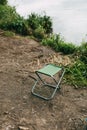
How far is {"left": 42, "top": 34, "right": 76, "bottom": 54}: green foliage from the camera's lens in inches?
339

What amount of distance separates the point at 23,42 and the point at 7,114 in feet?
10.7

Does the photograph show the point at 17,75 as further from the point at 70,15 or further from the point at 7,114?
the point at 70,15

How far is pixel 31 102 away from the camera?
638 cm

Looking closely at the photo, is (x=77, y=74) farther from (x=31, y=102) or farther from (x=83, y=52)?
(x=31, y=102)

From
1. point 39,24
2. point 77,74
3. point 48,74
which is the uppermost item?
point 39,24

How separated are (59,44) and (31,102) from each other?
9.04ft

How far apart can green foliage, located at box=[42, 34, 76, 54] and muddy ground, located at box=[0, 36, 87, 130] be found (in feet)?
1.54

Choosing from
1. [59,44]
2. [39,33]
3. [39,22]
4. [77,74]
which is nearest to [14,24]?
[39,33]

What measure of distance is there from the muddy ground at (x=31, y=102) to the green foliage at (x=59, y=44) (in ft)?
1.54

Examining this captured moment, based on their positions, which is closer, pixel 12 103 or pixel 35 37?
pixel 12 103

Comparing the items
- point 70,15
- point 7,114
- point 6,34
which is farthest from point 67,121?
point 70,15

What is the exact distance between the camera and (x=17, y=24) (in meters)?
9.66

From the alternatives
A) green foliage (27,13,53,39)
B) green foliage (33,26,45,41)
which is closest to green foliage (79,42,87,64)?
green foliage (33,26,45,41)

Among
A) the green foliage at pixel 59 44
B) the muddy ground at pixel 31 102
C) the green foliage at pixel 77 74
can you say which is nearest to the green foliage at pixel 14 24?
the green foliage at pixel 59 44
